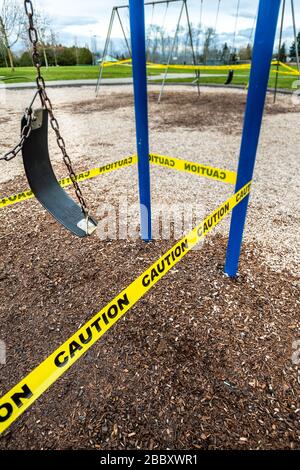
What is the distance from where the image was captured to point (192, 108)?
10.6 m

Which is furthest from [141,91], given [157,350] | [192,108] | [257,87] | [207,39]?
[207,39]

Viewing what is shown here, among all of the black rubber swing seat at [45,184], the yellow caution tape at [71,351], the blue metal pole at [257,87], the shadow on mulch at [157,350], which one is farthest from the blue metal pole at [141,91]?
the yellow caution tape at [71,351]

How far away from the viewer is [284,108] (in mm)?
10430

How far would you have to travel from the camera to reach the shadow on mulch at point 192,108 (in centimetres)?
859

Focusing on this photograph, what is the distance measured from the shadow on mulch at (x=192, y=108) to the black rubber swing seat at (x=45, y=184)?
6226mm

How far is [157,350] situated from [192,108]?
9998mm

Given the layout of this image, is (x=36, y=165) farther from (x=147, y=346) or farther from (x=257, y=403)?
(x=257, y=403)

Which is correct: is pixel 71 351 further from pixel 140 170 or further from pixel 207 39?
pixel 207 39

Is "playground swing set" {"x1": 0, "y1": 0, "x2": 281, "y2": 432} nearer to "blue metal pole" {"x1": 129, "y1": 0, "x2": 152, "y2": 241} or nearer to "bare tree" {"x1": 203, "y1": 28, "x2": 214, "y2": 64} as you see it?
"blue metal pole" {"x1": 129, "y1": 0, "x2": 152, "y2": 241}

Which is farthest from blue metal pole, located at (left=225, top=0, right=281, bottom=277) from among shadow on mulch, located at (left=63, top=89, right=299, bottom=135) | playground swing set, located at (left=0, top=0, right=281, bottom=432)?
shadow on mulch, located at (left=63, top=89, right=299, bottom=135)

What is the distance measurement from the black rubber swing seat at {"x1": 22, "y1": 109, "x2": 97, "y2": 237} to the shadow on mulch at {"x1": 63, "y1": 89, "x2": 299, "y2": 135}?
6.23m

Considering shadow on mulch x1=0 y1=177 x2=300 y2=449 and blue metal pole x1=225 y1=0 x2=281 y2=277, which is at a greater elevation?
blue metal pole x1=225 y1=0 x2=281 y2=277

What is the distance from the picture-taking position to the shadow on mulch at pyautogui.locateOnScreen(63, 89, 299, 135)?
28.2 feet
